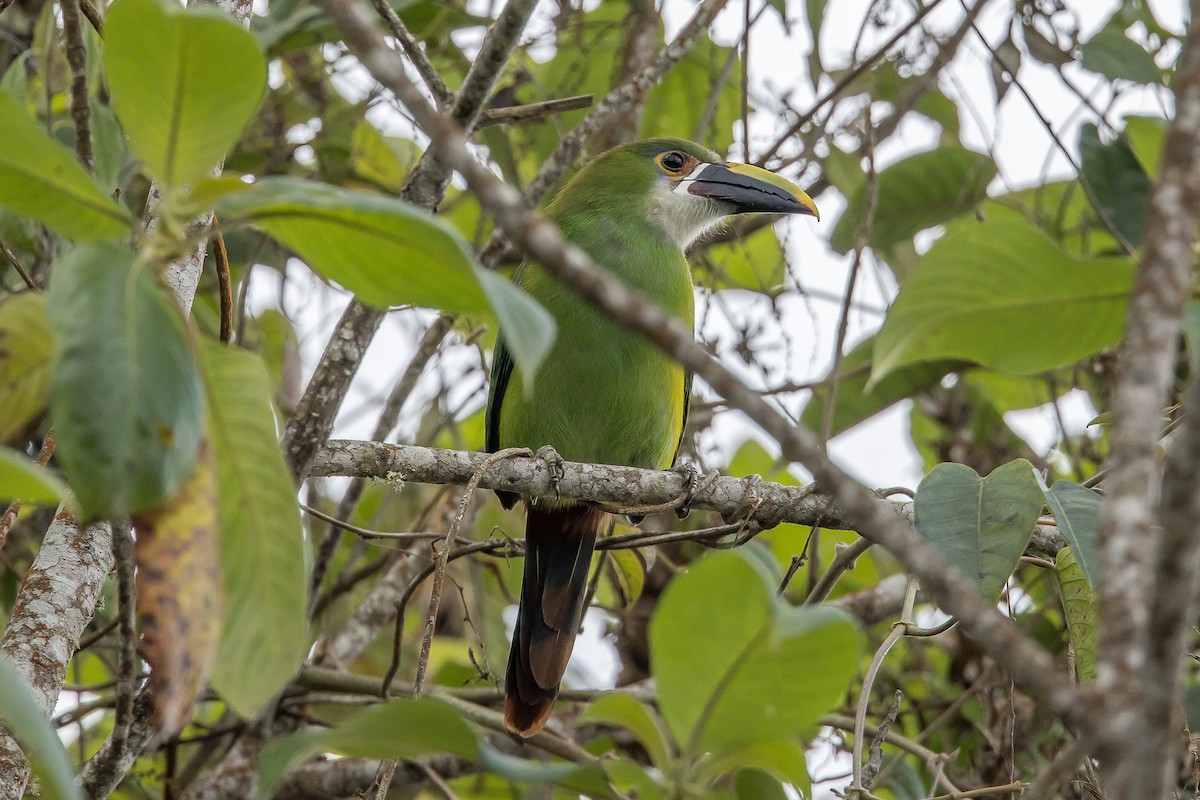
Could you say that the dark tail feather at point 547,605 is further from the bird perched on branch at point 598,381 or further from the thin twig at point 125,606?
the thin twig at point 125,606

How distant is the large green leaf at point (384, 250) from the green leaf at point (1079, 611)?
1.16m

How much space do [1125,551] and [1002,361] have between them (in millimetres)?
600

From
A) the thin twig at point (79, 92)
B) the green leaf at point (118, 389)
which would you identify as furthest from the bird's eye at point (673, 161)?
the green leaf at point (118, 389)

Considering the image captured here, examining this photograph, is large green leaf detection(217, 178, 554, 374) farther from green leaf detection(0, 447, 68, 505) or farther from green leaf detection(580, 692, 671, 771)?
green leaf detection(580, 692, 671, 771)

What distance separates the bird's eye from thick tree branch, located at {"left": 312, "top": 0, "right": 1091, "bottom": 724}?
8.96ft

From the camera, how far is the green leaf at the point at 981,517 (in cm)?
160

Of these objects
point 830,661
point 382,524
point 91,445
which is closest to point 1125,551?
point 830,661

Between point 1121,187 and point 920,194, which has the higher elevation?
point 920,194

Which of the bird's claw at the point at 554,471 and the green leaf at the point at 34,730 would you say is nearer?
the green leaf at the point at 34,730

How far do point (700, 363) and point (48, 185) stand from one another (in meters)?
0.72

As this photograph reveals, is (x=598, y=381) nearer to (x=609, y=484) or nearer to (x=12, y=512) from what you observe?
(x=609, y=484)

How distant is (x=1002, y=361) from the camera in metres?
1.43

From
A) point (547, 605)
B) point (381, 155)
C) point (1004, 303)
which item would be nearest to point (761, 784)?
point (1004, 303)

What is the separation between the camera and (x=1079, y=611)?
1919mm
